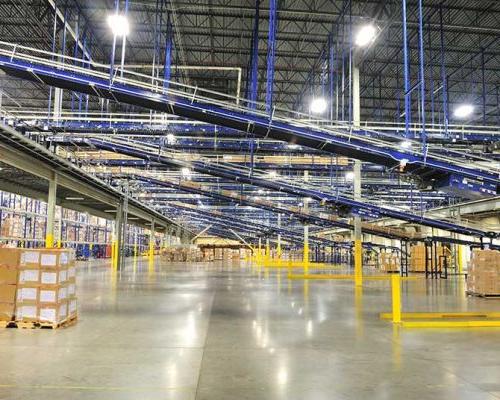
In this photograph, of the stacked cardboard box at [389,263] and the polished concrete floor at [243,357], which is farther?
the stacked cardboard box at [389,263]

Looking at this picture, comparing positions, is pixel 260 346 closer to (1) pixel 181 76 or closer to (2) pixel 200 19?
(2) pixel 200 19

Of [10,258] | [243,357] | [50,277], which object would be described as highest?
[10,258]

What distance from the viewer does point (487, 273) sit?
1591 centimetres

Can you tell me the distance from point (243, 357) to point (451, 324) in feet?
17.3

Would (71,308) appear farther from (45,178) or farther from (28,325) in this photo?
(45,178)

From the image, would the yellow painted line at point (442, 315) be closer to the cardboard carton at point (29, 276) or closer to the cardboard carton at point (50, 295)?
the cardboard carton at point (50, 295)

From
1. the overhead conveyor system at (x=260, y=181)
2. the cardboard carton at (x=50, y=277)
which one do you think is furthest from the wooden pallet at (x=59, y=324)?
the overhead conveyor system at (x=260, y=181)

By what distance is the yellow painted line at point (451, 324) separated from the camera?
941cm

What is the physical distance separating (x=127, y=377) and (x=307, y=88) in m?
25.2

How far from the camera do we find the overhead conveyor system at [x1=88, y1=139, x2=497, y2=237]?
65.1ft

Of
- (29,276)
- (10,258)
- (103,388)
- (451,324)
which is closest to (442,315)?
(451,324)

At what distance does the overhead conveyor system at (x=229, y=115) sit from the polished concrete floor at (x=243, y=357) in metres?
4.20

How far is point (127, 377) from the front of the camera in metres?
5.53

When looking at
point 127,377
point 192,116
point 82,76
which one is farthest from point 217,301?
point 127,377
